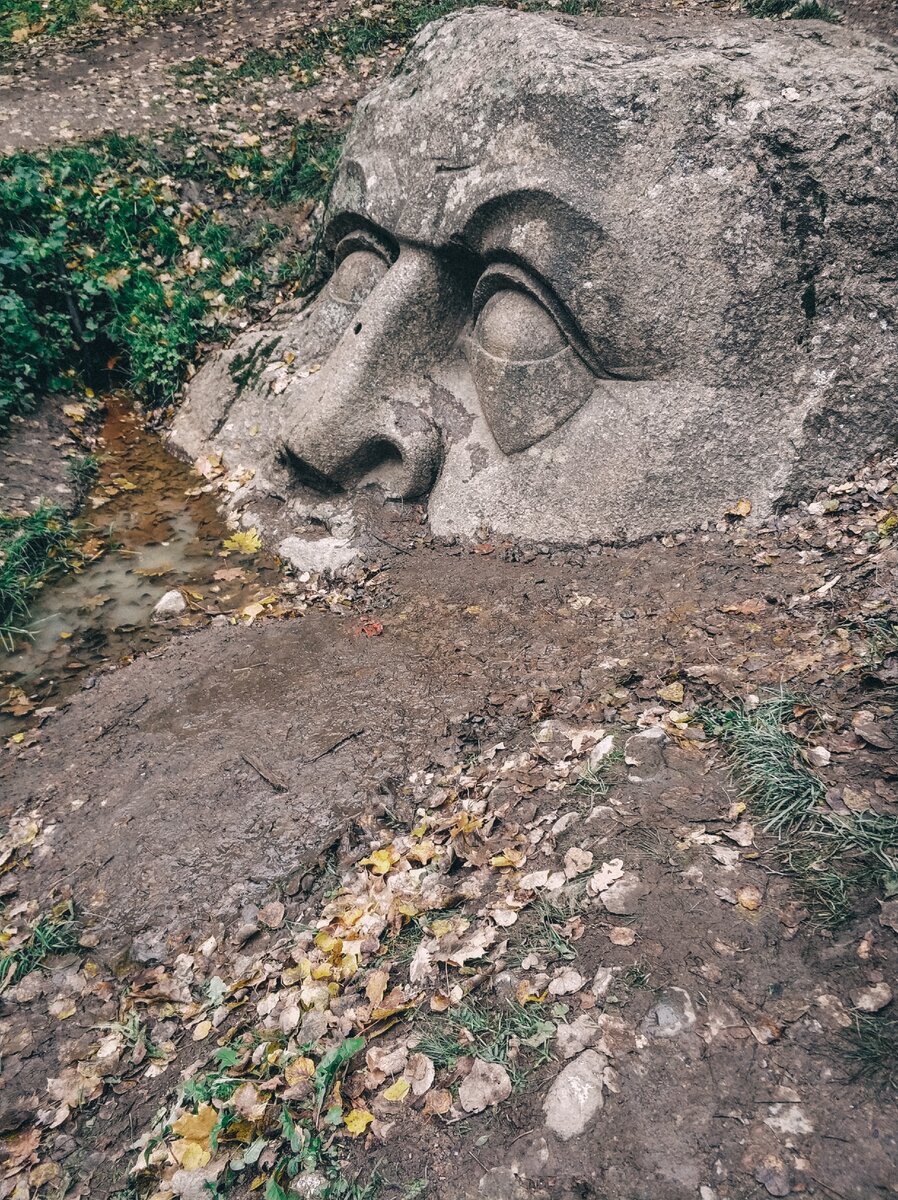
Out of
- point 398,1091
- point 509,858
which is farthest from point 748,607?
point 398,1091

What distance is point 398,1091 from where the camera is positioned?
2000mm

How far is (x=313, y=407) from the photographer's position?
4543 millimetres

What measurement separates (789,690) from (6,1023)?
2859mm

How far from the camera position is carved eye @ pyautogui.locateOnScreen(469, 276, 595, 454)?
154 inches

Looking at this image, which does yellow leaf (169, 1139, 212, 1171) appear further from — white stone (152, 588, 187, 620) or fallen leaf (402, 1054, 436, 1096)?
white stone (152, 588, 187, 620)

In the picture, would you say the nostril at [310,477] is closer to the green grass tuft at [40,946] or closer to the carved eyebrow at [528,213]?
the carved eyebrow at [528,213]

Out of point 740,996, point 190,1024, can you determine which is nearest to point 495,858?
point 740,996

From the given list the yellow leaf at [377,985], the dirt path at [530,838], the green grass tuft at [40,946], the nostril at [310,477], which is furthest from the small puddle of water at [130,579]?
the yellow leaf at [377,985]

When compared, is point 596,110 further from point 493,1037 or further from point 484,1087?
point 484,1087

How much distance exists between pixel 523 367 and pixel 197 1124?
3342 millimetres

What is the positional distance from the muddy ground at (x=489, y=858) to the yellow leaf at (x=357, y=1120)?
30 mm

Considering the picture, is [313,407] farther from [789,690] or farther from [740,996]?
[740,996]

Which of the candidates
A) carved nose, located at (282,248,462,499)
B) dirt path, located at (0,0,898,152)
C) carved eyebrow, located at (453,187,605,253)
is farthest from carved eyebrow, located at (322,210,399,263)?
dirt path, located at (0,0,898,152)

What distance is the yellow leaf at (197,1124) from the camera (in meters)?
2.10
